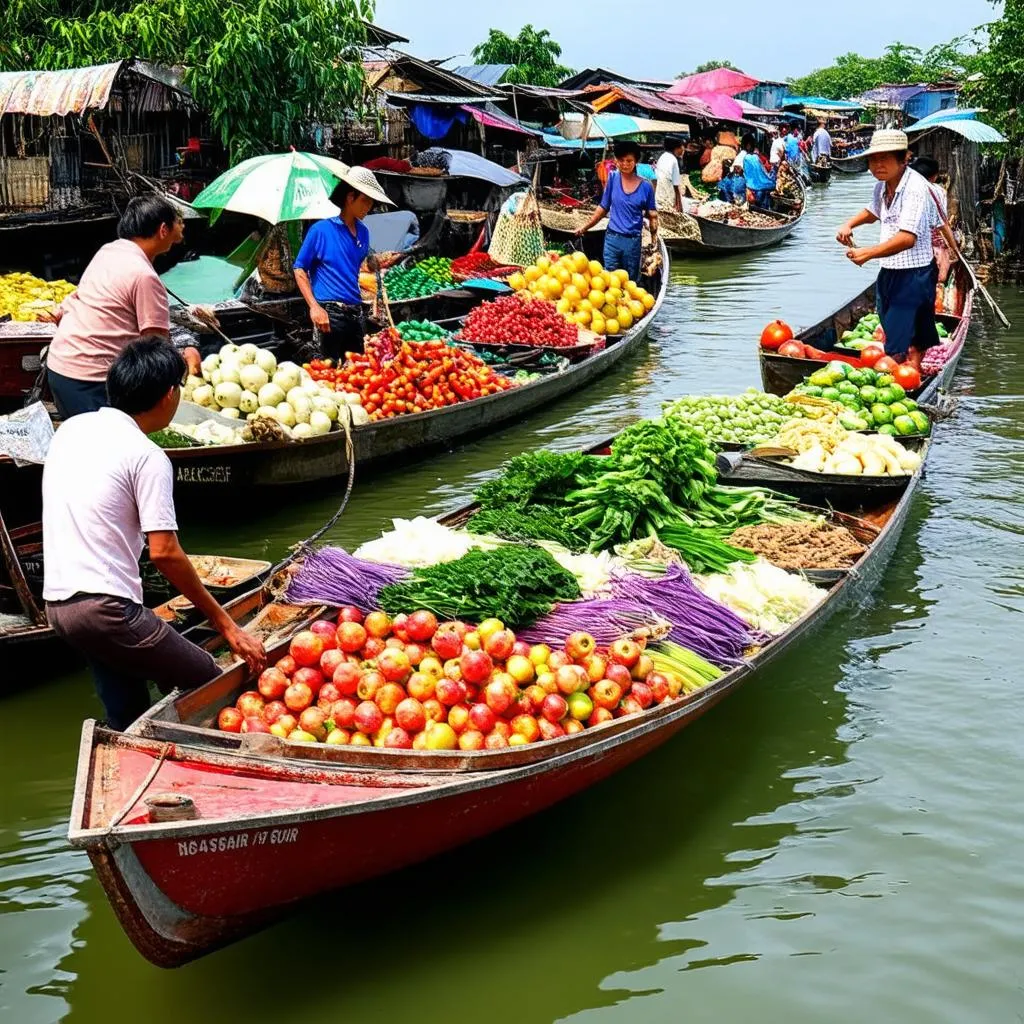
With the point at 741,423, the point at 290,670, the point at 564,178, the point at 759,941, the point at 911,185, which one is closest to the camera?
the point at 759,941

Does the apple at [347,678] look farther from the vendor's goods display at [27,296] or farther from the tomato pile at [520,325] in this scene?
the tomato pile at [520,325]

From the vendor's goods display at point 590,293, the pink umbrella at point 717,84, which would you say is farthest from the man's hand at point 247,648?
the pink umbrella at point 717,84

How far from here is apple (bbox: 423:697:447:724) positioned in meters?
3.76

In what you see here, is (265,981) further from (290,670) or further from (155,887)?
(290,670)

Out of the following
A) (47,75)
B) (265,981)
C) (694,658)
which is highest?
(47,75)

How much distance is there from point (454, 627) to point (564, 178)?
2314 centimetres

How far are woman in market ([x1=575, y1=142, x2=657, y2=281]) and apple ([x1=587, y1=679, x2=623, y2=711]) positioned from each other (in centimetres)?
790

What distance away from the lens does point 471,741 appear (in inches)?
145

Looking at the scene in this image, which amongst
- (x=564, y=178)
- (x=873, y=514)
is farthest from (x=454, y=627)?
(x=564, y=178)

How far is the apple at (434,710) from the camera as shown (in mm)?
3760

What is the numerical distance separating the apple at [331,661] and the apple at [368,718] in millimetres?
231

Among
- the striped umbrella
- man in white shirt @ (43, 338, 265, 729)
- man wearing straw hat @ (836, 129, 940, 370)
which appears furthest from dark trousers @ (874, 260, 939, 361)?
man in white shirt @ (43, 338, 265, 729)

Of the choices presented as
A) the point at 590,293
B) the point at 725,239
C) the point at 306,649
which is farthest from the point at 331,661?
the point at 725,239

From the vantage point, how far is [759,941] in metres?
3.79
